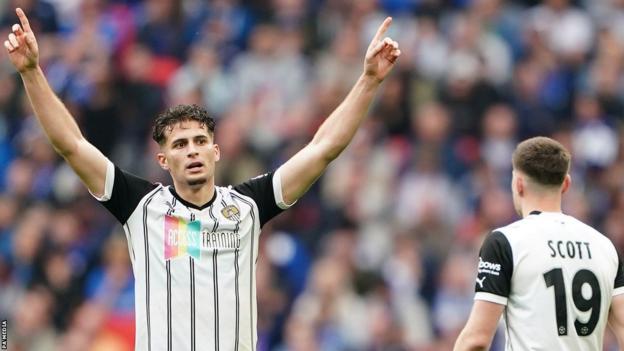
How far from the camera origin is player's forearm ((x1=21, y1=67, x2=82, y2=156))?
272 inches

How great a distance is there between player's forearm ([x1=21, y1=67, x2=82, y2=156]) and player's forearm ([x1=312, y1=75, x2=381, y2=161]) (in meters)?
1.28

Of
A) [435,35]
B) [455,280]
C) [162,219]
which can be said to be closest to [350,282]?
[455,280]

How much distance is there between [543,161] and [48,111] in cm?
246

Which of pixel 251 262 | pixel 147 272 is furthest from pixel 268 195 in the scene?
pixel 147 272

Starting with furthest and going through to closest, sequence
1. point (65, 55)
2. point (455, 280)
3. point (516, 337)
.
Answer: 1. point (65, 55)
2. point (455, 280)
3. point (516, 337)

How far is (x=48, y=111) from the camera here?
22.6 ft

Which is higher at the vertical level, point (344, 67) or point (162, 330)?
point (344, 67)

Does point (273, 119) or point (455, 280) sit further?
point (273, 119)

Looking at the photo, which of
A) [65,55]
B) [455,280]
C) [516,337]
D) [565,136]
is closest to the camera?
[516,337]

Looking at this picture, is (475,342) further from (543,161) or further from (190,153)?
(190,153)

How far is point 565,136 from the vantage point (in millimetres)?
14016

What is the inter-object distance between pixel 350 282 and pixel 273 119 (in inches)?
96.5

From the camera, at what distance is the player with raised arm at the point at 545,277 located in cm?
661

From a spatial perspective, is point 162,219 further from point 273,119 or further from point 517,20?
point 517,20
